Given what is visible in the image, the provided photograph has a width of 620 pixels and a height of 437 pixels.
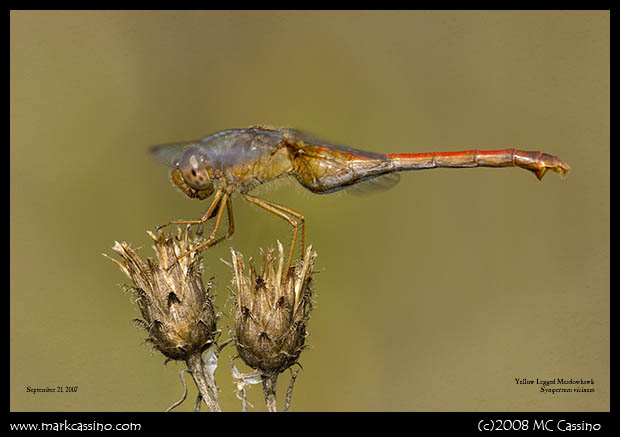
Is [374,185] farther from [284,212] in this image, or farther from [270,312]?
[270,312]

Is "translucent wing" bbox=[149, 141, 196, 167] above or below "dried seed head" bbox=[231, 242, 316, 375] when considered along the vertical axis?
above

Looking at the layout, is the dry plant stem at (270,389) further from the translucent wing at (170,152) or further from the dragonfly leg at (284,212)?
the translucent wing at (170,152)

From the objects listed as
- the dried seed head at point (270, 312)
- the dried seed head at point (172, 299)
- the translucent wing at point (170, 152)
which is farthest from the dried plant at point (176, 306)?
the translucent wing at point (170, 152)

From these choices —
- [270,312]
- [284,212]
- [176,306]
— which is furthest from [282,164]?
[176,306]

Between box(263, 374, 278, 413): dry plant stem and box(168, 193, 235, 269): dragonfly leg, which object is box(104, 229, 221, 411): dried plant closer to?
box(168, 193, 235, 269): dragonfly leg

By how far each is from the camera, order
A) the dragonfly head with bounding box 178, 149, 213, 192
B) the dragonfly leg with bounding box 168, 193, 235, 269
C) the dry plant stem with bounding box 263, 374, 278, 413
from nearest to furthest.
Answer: the dry plant stem with bounding box 263, 374, 278, 413
the dragonfly leg with bounding box 168, 193, 235, 269
the dragonfly head with bounding box 178, 149, 213, 192

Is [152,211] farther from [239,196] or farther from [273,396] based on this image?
[273,396]

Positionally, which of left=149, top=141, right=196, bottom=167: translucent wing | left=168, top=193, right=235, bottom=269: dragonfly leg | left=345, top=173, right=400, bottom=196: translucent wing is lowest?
left=168, top=193, right=235, bottom=269: dragonfly leg

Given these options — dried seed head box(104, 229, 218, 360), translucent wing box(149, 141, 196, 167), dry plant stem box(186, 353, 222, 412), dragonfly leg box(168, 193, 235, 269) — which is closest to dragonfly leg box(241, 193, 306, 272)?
dragonfly leg box(168, 193, 235, 269)
